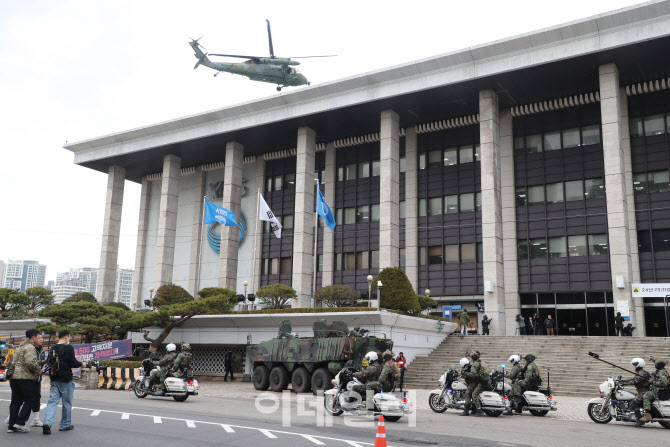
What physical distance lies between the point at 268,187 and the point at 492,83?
74.1 ft

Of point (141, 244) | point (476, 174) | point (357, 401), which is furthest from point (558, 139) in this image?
point (141, 244)

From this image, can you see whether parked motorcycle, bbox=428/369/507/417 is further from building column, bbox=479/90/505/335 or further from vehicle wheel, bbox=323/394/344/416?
building column, bbox=479/90/505/335

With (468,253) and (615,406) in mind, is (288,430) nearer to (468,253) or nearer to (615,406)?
(615,406)

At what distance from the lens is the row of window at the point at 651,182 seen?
37.1m

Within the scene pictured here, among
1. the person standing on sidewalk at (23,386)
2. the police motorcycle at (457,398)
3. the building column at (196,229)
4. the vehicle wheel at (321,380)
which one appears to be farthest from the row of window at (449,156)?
the person standing on sidewalk at (23,386)

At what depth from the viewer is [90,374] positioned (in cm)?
2486

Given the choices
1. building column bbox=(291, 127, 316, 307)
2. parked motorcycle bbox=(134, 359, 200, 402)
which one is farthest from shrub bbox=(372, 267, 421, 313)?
parked motorcycle bbox=(134, 359, 200, 402)

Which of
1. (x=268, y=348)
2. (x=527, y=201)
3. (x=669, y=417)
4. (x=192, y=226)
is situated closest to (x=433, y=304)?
(x=527, y=201)

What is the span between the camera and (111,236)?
180 ft

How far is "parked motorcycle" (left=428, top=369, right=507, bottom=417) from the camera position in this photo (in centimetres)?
1603

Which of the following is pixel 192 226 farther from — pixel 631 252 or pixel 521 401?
pixel 521 401

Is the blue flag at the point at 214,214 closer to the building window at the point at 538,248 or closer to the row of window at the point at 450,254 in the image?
the row of window at the point at 450,254

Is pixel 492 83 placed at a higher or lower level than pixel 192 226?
higher

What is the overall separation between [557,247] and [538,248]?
→ 122cm
